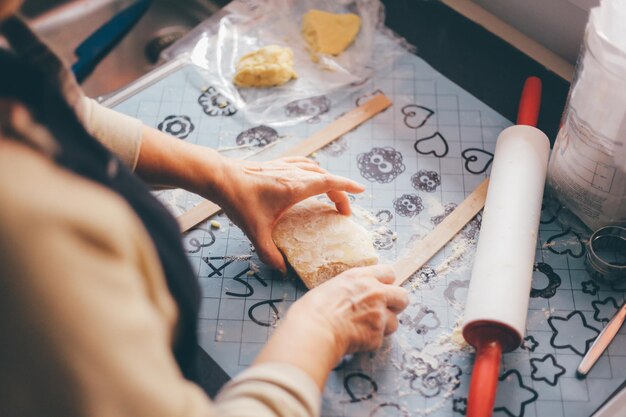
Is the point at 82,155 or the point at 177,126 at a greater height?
the point at 82,155

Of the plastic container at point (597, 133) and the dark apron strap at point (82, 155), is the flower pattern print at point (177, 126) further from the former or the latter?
the plastic container at point (597, 133)

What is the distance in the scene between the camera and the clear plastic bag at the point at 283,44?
115 cm

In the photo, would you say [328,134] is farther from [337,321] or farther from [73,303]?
[73,303]

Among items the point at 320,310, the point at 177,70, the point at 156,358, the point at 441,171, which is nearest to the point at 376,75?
the point at 441,171

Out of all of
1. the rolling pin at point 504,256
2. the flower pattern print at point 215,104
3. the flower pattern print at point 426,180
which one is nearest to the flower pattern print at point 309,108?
the flower pattern print at point 215,104

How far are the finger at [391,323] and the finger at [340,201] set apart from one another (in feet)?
0.62

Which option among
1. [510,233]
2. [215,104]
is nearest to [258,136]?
[215,104]

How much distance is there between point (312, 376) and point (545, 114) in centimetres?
66

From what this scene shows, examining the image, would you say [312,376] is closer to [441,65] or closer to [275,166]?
[275,166]

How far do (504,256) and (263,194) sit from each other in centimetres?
35

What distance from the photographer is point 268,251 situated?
0.91 metres

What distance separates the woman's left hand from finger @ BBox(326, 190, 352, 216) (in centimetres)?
1

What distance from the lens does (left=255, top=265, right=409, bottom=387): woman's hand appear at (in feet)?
2.34

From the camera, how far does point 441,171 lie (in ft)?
3.42
